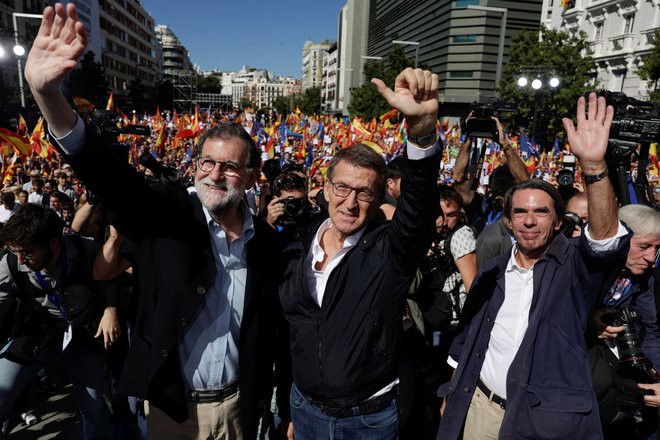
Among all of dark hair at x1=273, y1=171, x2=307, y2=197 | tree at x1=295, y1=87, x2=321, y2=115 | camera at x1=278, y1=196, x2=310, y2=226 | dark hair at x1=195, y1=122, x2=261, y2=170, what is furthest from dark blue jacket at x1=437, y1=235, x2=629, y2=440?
tree at x1=295, y1=87, x2=321, y2=115

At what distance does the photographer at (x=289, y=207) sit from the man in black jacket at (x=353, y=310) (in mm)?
812

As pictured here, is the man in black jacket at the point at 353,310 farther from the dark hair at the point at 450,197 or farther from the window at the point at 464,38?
the window at the point at 464,38

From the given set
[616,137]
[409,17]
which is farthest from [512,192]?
[409,17]

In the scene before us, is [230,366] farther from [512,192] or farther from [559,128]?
[559,128]

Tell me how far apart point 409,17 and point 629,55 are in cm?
2998

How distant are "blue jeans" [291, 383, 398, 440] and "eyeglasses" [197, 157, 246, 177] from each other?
1126 millimetres

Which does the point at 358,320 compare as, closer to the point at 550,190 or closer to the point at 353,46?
the point at 550,190

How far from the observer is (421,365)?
3285mm

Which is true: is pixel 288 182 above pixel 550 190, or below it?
below

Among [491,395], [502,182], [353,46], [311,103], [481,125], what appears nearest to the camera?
[491,395]

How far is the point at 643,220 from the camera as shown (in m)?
2.49

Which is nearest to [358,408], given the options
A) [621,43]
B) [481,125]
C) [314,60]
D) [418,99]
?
[418,99]

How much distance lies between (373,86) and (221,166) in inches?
1274

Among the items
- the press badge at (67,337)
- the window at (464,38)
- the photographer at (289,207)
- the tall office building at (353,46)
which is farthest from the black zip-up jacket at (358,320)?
the tall office building at (353,46)
